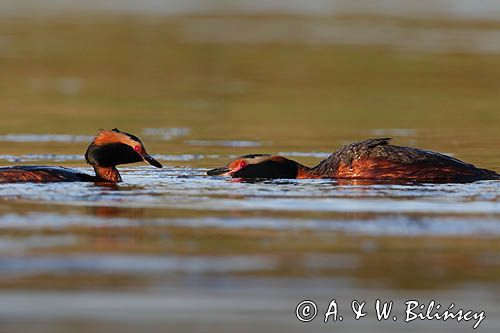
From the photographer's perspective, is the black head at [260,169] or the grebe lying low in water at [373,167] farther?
the black head at [260,169]

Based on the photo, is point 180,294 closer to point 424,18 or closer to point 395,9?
point 424,18

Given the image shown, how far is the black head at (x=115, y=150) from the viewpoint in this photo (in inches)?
523

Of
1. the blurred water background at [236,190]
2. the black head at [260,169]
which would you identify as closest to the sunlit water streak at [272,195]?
the blurred water background at [236,190]

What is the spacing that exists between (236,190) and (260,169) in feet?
3.85

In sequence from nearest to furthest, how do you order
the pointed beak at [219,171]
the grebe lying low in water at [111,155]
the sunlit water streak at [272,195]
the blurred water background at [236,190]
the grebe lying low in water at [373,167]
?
the blurred water background at [236,190] → the sunlit water streak at [272,195] → the grebe lying low in water at [111,155] → the grebe lying low in water at [373,167] → the pointed beak at [219,171]

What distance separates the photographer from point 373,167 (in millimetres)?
13594

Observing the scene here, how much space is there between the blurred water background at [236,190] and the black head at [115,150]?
38cm

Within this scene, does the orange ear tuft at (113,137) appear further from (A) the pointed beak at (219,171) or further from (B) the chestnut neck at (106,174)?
(A) the pointed beak at (219,171)

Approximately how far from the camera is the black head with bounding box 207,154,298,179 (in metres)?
13.8

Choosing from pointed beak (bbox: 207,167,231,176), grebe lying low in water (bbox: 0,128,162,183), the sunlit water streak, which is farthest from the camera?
pointed beak (bbox: 207,167,231,176)

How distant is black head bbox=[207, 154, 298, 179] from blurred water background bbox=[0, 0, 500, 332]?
33cm

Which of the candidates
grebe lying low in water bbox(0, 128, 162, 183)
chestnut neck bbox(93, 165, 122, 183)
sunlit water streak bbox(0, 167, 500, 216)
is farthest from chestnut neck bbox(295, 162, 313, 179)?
chestnut neck bbox(93, 165, 122, 183)

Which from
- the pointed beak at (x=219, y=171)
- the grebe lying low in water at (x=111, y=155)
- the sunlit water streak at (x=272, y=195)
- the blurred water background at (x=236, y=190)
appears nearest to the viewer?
the blurred water background at (x=236, y=190)

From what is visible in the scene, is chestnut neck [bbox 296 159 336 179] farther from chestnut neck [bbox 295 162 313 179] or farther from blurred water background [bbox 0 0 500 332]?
blurred water background [bbox 0 0 500 332]
